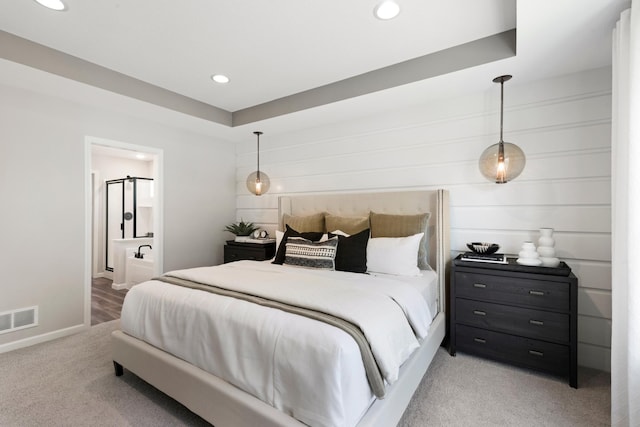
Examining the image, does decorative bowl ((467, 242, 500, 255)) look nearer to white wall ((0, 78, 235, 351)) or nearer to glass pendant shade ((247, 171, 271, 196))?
glass pendant shade ((247, 171, 271, 196))

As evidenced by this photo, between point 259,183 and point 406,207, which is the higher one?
point 259,183

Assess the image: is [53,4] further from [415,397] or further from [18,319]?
[415,397]

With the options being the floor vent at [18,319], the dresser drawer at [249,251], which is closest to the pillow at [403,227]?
the dresser drawer at [249,251]

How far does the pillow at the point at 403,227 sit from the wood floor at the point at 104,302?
3252 millimetres

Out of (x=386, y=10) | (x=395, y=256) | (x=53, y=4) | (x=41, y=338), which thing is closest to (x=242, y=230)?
(x=41, y=338)

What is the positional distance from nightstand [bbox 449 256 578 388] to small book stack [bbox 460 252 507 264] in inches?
2.1

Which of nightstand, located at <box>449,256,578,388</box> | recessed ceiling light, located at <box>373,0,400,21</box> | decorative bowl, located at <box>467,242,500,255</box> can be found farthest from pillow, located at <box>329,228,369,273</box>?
recessed ceiling light, located at <box>373,0,400,21</box>

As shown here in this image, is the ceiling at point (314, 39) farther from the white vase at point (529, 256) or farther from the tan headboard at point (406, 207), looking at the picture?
the white vase at point (529, 256)

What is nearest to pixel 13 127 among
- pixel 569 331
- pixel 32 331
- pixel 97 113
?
pixel 97 113

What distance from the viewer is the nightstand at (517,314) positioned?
2.12 metres

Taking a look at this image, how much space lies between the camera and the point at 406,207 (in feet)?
10.2

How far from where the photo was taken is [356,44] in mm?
2350

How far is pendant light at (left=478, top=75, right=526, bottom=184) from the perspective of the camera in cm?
253

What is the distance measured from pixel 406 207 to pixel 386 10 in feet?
5.82
